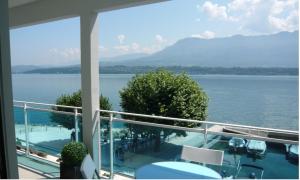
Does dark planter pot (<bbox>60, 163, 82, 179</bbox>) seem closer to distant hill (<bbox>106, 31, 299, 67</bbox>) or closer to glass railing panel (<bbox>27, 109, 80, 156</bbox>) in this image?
glass railing panel (<bbox>27, 109, 80, 156</bbox>)

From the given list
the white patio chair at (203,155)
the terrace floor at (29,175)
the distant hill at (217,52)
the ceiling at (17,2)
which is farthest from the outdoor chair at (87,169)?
the distant hill at (217,52)

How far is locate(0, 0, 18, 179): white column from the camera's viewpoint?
92cm

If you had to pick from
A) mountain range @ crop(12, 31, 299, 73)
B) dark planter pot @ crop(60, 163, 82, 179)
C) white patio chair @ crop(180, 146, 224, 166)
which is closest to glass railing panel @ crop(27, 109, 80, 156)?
dark planter pot @ crop(60, 163, 82, 179)

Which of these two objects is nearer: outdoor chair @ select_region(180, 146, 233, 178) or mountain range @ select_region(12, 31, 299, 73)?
outdoor chair @ select_region(180, 146, 233, 178)

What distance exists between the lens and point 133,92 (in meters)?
6.42

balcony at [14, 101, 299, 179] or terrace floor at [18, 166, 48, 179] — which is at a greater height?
balcony at [14, 101, 299, 179]

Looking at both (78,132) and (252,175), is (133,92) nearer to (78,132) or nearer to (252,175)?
(78,132)

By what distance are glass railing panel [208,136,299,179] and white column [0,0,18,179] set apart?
2.51 meters

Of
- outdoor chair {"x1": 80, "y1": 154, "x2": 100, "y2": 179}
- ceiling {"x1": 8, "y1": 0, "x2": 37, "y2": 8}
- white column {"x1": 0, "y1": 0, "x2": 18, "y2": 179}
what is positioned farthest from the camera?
ceiling {"x1": 8, "y1": 0, "x2": 37, "y2": 8}

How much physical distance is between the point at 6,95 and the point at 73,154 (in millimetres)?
3024

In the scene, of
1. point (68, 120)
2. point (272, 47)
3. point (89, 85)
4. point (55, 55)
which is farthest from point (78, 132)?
point (272, 47)

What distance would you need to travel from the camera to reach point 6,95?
3.08 feet

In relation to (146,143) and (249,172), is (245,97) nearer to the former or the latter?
(146,143)

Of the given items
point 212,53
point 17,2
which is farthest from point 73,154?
point 212,53
